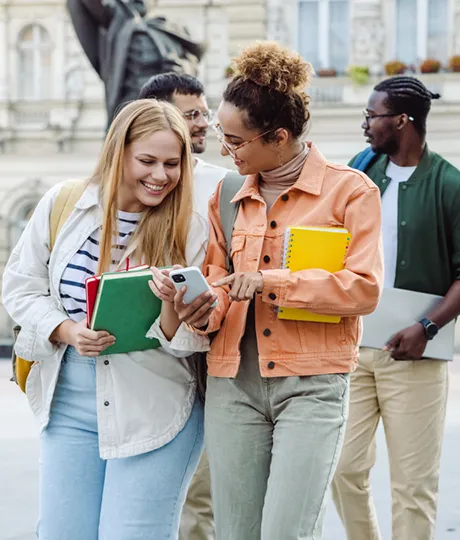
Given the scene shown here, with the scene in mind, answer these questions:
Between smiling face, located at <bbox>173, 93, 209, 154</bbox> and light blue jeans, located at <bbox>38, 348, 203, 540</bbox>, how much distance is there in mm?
1501

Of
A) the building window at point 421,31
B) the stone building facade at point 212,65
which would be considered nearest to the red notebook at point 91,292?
the stone building facade at point 212,65

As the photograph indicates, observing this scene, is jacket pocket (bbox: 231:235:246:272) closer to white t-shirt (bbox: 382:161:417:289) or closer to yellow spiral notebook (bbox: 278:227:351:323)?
yellow spiral notebook (bbox: 278:227:351:323)

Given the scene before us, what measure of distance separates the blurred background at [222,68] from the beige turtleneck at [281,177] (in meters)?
17.1

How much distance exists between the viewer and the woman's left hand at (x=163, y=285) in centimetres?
296

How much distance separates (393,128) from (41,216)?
1680mm

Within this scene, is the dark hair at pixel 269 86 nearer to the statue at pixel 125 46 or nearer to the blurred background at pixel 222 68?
the statue at pixel 125 46

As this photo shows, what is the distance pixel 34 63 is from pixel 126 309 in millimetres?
20475

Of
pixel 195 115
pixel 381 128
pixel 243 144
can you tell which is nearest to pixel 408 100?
pixel 381 128

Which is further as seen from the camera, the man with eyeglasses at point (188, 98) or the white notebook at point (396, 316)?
the man with eyeglasses at point (188, 98)

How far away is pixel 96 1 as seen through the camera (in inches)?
443

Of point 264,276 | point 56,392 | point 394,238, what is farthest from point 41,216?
point 394,238

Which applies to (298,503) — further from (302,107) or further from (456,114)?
(456,114)

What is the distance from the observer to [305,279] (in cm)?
298

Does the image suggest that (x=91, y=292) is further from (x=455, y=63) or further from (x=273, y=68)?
(x=455, y=63)
